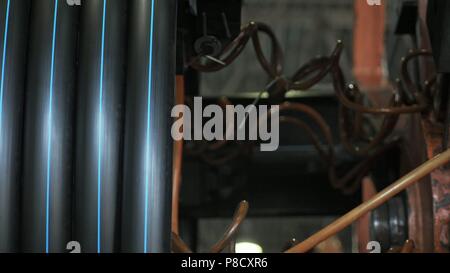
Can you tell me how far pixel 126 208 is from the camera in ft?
Answer: 4.16

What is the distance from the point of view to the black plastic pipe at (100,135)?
4.19ft

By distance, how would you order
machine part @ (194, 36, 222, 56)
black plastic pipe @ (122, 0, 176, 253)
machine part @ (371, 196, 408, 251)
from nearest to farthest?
1. black plastic pipe @ (122, 0, 176, 253)
2. machine part @ (194, 36, 222, 56)
3. machine part @ (371, 196, 408, 251)

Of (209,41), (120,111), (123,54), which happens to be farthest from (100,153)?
(209,41)

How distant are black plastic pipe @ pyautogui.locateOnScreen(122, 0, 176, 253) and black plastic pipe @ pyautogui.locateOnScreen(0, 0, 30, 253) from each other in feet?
0.65

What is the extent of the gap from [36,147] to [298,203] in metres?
1.87

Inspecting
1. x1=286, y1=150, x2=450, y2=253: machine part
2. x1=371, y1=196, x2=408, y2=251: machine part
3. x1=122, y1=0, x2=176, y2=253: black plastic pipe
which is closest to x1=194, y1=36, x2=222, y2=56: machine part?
x1=122, y1=0, x2=176, y2=253: black plastic pipe

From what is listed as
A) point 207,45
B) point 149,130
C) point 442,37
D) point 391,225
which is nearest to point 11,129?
point 149,130

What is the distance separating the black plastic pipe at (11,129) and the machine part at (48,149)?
2cm

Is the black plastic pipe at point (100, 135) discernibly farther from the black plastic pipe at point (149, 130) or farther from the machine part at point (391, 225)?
the machine part at point (391, 225)

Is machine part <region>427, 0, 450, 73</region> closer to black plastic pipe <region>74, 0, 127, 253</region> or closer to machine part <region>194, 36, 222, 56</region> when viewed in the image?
machine part <region>194, 36, 222, 56</region>

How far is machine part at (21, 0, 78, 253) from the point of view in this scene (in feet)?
4.21

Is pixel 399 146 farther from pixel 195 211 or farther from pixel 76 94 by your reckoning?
pixel 76 94

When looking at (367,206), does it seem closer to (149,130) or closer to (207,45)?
(149,130)

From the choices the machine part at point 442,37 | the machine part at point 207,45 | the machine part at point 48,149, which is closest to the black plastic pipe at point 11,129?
the machine part at point 48,149
